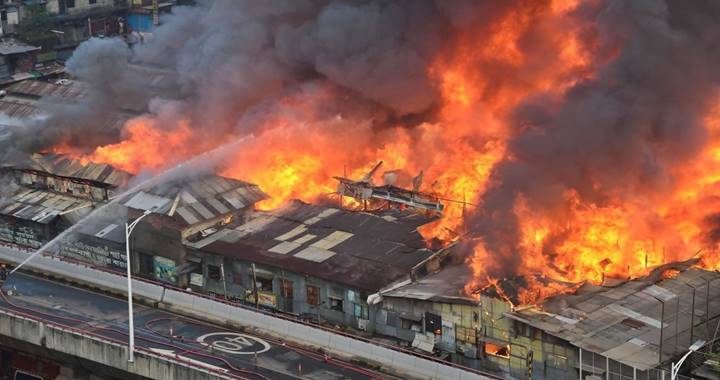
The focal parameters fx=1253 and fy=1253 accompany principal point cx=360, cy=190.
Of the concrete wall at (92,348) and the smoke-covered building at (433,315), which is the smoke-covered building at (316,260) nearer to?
the smoke-covered building at (433,315)

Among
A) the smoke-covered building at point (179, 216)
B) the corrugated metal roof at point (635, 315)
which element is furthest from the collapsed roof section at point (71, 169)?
the corrugated metal roof at point (635, 315)

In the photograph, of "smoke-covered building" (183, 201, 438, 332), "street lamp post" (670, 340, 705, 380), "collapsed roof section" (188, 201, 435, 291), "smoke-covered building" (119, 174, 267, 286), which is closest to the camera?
"street lamp post" (670, 340, 705, 380)

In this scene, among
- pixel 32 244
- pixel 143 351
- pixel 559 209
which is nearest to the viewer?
pixel 143 351

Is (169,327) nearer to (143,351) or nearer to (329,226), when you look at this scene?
(143,351)

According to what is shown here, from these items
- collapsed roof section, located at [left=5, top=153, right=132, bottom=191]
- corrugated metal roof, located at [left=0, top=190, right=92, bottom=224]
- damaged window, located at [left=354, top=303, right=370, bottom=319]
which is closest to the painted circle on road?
damaged window, located at [left=354, top=303, right=370, bottom=319]

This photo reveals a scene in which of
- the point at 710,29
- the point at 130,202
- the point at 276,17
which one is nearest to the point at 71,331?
the point at 130,202

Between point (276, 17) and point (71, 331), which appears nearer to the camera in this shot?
point (71, 331)

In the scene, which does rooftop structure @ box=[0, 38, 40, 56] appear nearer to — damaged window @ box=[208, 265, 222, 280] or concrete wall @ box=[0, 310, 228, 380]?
damaged window @ box=[208, 265, 222, 280]
